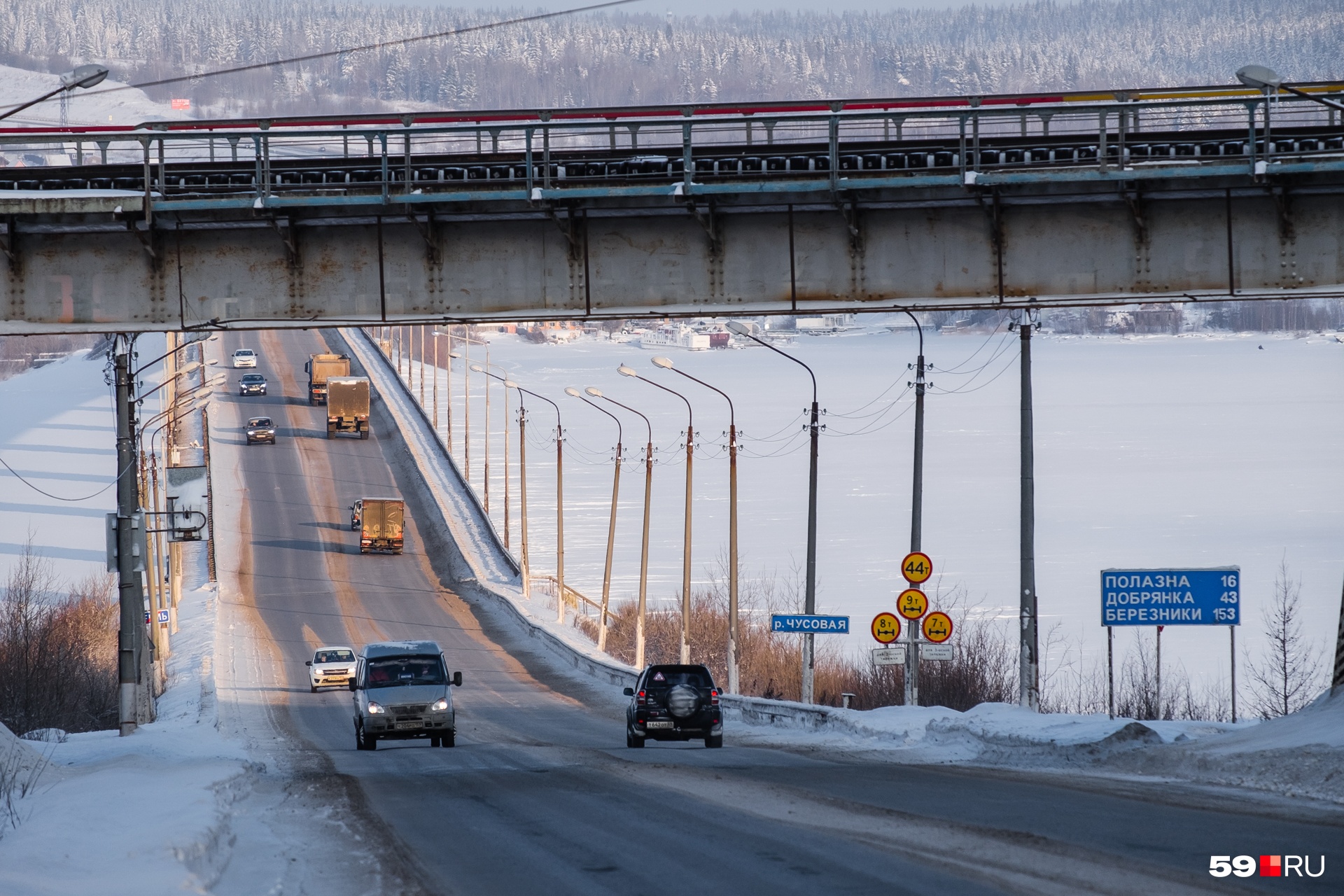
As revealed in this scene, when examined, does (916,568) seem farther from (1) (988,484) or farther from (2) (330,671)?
(1) (988,484)

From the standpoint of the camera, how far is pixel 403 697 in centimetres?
3016

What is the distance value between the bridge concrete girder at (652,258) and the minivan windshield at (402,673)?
853 cm

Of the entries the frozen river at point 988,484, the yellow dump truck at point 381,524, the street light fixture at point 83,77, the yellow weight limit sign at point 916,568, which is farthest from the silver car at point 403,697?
the yellow dump truck at point 381,524

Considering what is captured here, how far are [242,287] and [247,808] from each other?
9.39 metres

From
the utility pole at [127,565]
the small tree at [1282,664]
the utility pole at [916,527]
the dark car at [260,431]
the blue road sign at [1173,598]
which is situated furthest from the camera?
the dark car at [260,431]

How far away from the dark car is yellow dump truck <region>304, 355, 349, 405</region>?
8.65m

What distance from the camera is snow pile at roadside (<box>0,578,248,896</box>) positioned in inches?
463

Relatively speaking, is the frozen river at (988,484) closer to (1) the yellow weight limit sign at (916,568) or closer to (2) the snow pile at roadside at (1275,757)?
(1) the yellow weight limit sign at (916,568)

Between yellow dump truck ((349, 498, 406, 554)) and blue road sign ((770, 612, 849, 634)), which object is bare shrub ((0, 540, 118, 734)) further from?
blue road sign ((770, 612, 849, 634))

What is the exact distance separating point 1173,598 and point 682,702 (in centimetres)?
936

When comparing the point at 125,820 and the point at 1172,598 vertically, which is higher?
the point at 1172,598

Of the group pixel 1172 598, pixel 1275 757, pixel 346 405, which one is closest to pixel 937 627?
pixel 1172 598

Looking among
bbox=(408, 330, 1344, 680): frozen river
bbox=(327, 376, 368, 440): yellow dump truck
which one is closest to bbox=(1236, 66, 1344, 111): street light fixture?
bbox=(408, 330, 1344, 680): frozen river

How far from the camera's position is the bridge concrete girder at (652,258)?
23.5 metres
